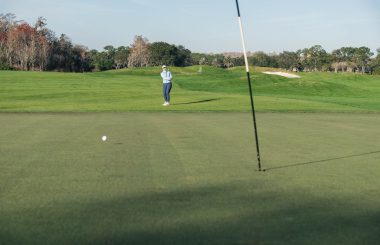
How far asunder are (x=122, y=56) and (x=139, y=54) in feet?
27.0

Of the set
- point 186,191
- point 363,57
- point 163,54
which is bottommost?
point 186,191

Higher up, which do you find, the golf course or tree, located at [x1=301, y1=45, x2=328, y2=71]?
tree, located at [x1=301, y1=45, x2=328, y2=71]

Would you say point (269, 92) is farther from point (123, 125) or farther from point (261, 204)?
point (261, 204)

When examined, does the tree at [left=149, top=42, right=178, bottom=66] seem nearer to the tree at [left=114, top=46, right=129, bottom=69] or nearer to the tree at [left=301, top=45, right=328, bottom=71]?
the tree at [left=114, top=46, right=129, bottom=69]

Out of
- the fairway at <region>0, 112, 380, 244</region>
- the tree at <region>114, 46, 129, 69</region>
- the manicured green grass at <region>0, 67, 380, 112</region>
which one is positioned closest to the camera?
the fairway at <region>0, 112, 380, 244</region>

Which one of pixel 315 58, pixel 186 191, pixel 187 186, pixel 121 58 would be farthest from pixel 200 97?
pixel 121 58

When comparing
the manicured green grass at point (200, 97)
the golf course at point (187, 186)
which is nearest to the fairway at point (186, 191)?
the golf course at point (187, 186)

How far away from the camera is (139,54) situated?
6895 inches

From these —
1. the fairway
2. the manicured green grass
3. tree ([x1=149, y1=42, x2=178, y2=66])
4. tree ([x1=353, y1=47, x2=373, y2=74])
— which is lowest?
the fairway

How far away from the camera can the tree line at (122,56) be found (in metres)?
129

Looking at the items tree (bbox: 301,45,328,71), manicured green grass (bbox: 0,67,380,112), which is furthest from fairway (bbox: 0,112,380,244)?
tree (bbox: 301,45,328,71)

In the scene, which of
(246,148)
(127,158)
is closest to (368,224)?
(127,158)

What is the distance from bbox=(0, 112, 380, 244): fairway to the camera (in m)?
5.21

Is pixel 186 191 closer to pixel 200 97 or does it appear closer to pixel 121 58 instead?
pixel 200 97
